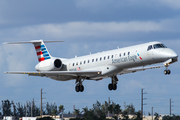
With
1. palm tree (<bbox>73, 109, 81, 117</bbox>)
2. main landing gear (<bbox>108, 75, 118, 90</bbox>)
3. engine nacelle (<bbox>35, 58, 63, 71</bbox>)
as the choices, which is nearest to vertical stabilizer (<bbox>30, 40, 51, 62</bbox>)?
engine nacelle (<bbox>35, 58, 63, 71</bbox>)

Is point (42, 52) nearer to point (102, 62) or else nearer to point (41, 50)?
point (41, 50)

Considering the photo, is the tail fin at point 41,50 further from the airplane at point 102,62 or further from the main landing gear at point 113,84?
the main landing gear at point 113,84

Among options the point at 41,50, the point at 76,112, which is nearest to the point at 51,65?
the point at 41,50

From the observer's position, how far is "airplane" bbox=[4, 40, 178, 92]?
3672 cm

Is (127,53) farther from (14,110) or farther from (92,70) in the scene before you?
(14,110)

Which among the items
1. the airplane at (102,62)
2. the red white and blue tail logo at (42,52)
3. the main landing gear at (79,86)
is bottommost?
the main landing gear at (79,86)

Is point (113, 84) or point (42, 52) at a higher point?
point (42, 52)

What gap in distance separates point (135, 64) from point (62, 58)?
11.4m

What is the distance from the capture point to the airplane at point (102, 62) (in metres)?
36.7

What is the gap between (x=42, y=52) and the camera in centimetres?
4766

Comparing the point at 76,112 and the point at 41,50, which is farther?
the point at 76,112

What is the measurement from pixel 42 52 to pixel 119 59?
12072mm

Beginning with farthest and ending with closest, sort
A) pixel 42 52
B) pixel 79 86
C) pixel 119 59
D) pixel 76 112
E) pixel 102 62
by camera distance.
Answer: pixel 76 112 < pixel 42 52 < pixel 79 86 < pixel 102 62 < pixel 119 59

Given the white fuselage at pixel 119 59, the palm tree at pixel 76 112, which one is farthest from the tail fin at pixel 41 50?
the palm tree at pixel 76 112
